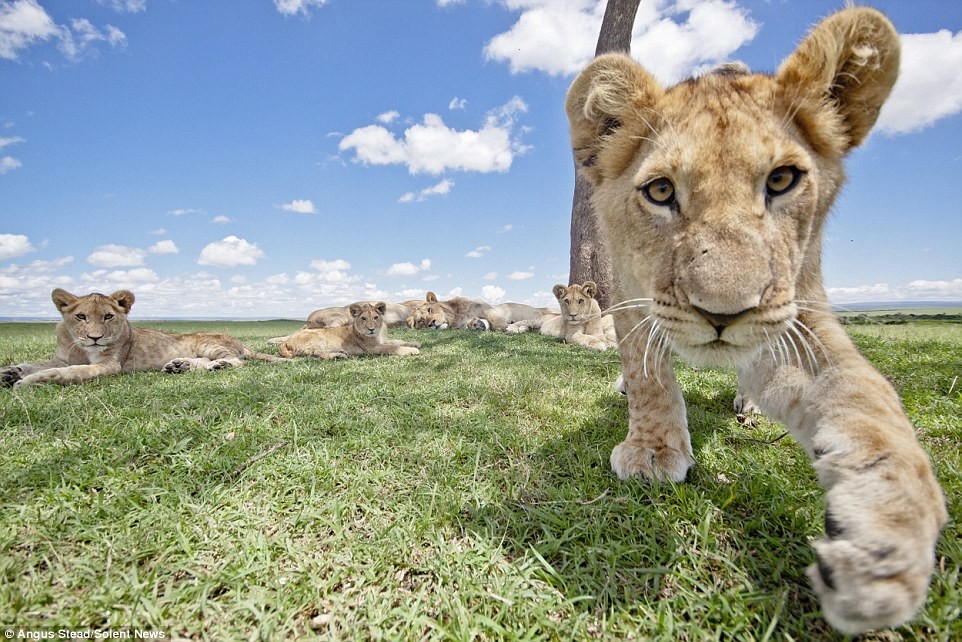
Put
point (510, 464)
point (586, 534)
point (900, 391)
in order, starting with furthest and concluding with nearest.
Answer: point (900, 391), point (510, 464), point (586, 534)

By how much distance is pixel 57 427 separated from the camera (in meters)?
3.00

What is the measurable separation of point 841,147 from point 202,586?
3.10 metres

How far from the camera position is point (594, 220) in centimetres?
927

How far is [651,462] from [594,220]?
777 cm

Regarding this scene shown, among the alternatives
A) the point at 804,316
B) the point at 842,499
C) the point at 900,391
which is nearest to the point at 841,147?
the point at 804,316

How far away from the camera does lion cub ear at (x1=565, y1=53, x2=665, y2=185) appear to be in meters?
2.32

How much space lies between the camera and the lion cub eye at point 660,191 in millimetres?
1996

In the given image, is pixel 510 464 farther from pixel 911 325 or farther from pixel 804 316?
pixel 911 325

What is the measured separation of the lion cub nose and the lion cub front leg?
1.98 feet

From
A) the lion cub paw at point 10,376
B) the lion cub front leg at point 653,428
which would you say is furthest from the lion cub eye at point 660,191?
the lion cub paw at point 10,376

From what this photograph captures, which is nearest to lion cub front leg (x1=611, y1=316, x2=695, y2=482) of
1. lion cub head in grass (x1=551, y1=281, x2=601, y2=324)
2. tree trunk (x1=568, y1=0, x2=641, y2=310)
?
tree trunk (x1=568, y1=0, x2=641, y2=310)

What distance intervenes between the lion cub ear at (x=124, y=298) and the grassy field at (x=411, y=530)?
4209mm

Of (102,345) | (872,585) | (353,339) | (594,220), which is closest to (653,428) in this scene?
(872,585)

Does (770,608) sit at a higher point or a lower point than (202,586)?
lower
